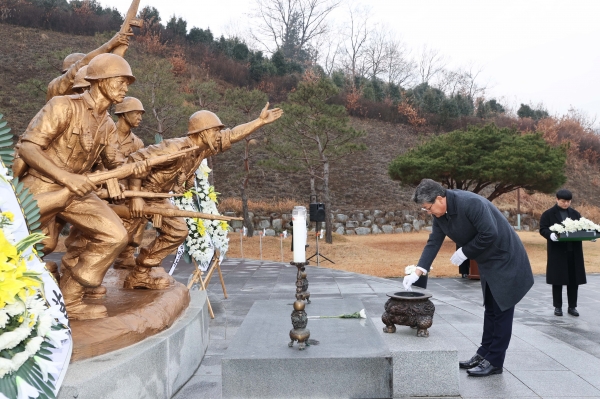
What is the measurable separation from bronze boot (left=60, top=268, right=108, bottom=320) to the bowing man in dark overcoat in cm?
231

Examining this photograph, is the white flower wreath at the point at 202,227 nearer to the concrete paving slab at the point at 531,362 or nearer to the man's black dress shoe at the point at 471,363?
the man's black dress shoe at the point at 471,363

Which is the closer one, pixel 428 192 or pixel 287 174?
pixel 428 192

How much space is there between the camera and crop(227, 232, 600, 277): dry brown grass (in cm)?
1332

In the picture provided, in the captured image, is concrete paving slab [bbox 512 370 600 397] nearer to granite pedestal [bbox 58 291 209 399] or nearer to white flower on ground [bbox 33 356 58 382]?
granite pedestal [bbox 58 291 209 399]

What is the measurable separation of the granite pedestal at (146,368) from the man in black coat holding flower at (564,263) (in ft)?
16.1

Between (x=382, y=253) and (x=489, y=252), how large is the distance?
13056 mm

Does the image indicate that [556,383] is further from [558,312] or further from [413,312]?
[558,312]

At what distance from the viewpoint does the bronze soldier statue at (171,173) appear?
16.6 feet

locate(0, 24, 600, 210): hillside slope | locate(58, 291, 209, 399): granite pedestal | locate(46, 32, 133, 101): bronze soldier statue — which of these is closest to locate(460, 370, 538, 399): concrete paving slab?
locate(58, 291, 209, 399): granite pedestal

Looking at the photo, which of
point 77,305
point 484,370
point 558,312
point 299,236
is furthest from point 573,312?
point 77,305

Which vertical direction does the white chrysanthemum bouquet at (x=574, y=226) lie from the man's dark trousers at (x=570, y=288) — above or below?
above

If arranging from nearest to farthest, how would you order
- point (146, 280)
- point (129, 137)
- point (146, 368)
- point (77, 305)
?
point (146, 368), point (77, 305), point (146, 280), point (129, 137)

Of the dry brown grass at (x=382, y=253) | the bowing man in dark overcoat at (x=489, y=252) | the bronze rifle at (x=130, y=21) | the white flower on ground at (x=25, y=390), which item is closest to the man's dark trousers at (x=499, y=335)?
the bowing man in dark overcoat at (x=489, y=252)

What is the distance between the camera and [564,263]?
6996mm
